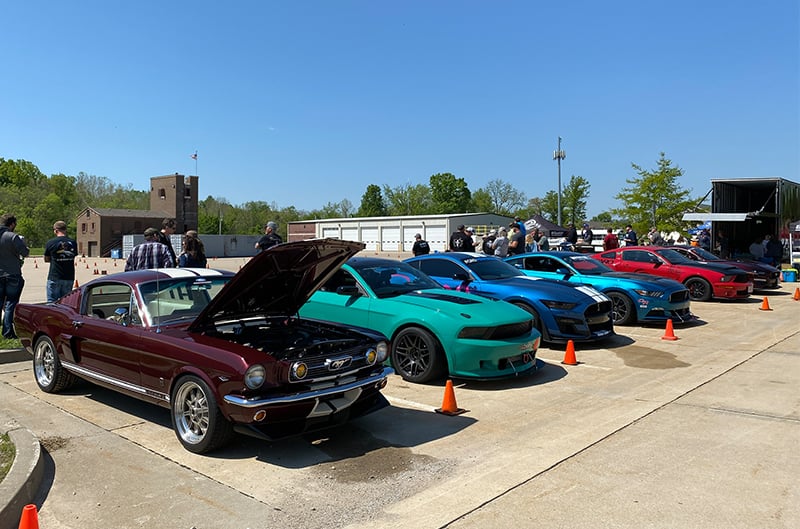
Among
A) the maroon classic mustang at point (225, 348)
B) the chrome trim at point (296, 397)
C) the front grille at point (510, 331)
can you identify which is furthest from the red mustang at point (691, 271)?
the chrome trim at point (296, 397)

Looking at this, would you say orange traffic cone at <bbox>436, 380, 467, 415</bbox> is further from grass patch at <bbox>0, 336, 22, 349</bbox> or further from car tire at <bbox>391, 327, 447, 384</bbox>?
grass patch at <bbox>0, 336, 22, 349</bbox>

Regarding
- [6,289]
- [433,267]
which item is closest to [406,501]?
[433,267]

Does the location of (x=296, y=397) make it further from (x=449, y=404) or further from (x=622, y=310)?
(x=622, y=310)

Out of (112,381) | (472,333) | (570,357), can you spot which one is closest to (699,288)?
(570,357)

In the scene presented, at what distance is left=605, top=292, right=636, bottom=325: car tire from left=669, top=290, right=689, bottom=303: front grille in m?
0.73

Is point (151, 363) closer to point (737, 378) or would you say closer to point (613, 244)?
point (737, 378)

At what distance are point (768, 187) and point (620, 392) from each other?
2135 centimetres

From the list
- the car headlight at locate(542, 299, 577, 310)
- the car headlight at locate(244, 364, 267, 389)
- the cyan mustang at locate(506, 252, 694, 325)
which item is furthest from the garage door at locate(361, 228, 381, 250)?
the car headlight at locate(244, 364, 267, 389)

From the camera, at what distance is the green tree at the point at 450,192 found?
121 m

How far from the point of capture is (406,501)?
398 cm

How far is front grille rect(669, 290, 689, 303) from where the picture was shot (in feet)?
37.1

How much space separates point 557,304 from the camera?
8930 mm

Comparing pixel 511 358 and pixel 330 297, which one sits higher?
pixel 330 297

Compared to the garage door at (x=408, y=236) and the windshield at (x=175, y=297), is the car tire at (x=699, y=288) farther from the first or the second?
the garage door at (x=408, y=236)
